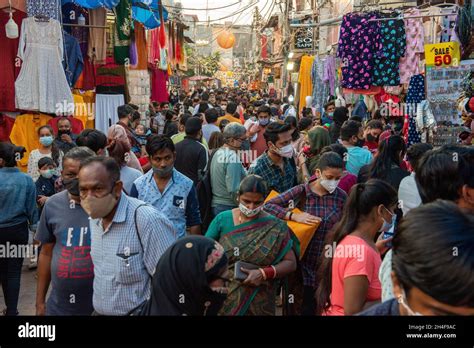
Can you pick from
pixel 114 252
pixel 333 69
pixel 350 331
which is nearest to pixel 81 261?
pixel 114 252

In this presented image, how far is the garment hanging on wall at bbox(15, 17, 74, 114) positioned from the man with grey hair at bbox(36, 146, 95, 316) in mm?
5648

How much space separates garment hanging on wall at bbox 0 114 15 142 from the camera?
9.10 meters

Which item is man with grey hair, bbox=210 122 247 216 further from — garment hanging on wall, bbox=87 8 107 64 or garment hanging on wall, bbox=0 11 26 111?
garment hanging on wall, bbox=87 8 107 64

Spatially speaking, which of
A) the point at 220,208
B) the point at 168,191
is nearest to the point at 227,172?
the point at 220,208

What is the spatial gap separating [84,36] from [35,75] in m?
1.91

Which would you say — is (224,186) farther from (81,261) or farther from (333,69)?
(333,69)

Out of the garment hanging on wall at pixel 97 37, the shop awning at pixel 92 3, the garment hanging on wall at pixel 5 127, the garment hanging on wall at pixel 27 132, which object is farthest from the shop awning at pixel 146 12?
the garment hanging on wall at pixel 5 127

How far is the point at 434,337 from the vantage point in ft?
6.75

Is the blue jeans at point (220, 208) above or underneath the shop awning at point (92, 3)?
underneath

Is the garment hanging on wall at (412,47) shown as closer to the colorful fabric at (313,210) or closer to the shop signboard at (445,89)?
the shop signboard at (445,89)

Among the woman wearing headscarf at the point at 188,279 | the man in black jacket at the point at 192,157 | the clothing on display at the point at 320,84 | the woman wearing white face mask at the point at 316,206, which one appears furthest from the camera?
the clothing on display at the point at 320,84

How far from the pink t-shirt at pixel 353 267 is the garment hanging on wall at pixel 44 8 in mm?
7267

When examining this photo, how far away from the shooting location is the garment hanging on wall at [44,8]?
29.2 feet

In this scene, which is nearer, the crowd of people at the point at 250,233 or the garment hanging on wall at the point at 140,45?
the crowd of people at the point at 250,233
